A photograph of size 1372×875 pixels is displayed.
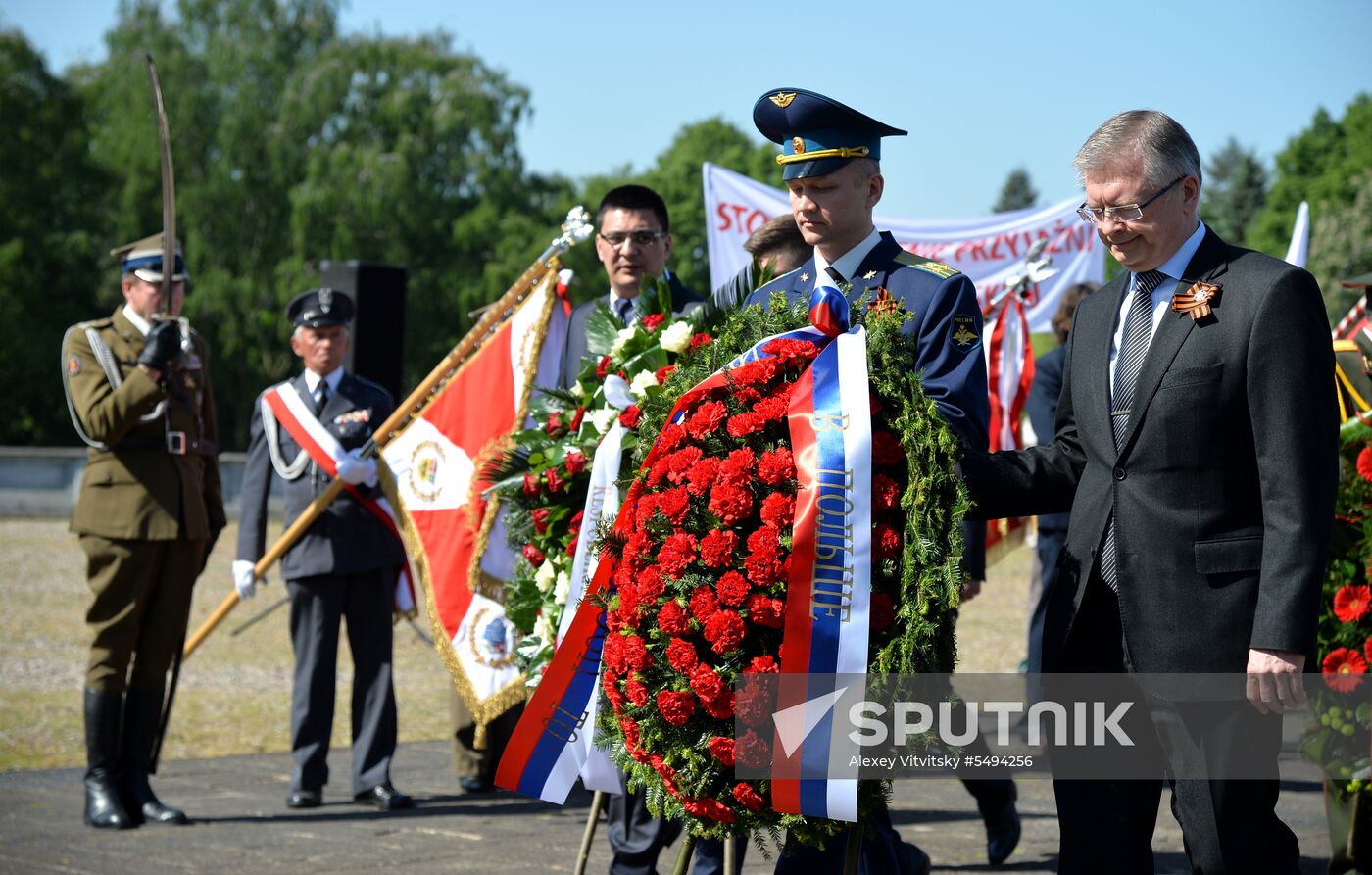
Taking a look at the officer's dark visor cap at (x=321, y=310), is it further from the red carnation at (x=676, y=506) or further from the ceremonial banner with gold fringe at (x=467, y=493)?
the red carnation at (x=676, y=506)

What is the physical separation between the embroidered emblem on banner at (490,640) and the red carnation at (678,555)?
3.04m

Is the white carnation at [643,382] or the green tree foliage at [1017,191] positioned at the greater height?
the green tree foliage at [1017,191]

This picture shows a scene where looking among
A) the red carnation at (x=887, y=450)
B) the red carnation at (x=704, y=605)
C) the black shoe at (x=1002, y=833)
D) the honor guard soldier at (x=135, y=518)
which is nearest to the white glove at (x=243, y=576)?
the honor guard soldier at (x=135, y=518)

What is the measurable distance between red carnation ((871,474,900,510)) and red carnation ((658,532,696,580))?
0.45m

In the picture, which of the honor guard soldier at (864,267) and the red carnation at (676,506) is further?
the honor guard soldier at (864,267)

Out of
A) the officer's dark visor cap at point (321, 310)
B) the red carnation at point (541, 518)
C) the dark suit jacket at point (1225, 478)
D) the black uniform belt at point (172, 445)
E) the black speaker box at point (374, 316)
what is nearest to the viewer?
the dark suit jacket at point (1225, 478)

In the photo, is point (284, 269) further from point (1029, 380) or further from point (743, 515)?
point (743, 515)

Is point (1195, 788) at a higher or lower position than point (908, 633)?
→ lower

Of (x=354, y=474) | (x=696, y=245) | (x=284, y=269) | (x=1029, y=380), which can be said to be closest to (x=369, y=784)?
(x=354, y=474)

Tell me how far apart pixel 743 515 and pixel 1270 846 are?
1.40 meters

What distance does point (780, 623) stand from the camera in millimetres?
3691

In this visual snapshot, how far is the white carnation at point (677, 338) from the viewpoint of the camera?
4641 millimetres

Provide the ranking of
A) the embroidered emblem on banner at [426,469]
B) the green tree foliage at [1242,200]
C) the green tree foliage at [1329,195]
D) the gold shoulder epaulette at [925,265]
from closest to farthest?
the gold shoulder epaulette at [925,265], the embroidered emblem on banner at [426,469], the green tree foliage at [1329,195], the green tree foliage at [1242,200]

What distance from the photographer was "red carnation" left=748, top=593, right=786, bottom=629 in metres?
3.67
